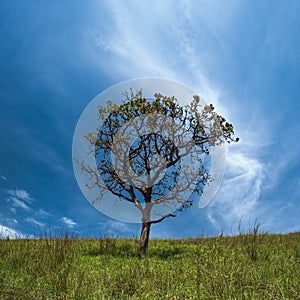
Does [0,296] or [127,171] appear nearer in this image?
[0,296]

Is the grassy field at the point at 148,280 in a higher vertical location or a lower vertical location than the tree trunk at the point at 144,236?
lower

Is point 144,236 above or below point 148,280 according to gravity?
above

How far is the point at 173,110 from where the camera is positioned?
452 inches

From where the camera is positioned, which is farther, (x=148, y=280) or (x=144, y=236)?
(x=144, y=236)

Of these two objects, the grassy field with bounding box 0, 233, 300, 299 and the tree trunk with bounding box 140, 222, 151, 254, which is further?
the tree trunk with bounding box 140, 222, 151, 254

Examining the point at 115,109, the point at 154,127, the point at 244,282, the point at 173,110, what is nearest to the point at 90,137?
the point at 115,109

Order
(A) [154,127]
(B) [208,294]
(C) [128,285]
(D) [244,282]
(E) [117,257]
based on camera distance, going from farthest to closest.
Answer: (A) [154,127] → (E) [117,257] → (C) [128,285] → (D) [244,282] → (B) [208,294]

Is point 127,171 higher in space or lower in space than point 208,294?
higher

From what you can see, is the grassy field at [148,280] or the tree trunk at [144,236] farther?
the tree trunk at [144,236]

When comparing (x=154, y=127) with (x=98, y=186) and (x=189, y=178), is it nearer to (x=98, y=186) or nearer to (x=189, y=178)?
(x=189, y=178)

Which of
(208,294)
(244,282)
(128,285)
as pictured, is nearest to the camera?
(208,294)

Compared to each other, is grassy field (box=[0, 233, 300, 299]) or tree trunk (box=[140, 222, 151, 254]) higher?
tree trunk (box=[140, 222, 151, 254])

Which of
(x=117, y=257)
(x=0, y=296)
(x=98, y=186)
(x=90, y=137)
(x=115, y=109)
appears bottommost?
(x=0, y=296)

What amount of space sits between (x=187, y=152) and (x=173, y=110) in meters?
1.58
